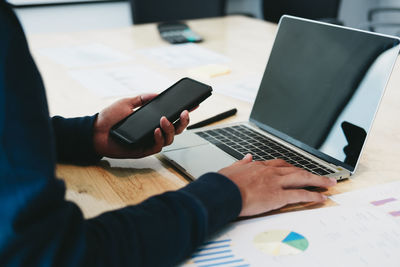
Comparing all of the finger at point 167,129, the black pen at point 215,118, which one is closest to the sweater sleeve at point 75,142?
the finger at point 167,129

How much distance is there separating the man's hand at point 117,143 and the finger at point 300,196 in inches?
9.5

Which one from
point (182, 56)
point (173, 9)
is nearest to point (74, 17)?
point (173, 9)

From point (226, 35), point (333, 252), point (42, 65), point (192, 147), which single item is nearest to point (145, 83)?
point (42, 65)

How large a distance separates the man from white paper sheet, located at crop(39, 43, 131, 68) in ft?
3.19

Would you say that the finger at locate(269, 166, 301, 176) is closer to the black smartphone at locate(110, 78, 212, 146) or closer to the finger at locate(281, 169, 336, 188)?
the finger at locate(281, 169, 336, 188)

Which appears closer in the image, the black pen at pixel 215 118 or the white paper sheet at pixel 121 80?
the black pen at pixel 215 118

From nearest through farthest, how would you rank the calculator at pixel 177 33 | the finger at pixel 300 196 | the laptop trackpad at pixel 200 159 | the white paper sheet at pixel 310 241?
1. the white paper sheet at pixel 310 241
2. the finger at pixel 300 196
3. the laptop trackpad at pixel 200 159
4. the calculator at pixel 177 33

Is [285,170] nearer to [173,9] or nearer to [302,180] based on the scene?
[302,180]

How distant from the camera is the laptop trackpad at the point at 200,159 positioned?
755 mm

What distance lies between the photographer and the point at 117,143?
799 millimetres

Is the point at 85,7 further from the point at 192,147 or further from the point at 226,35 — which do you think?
the point at 192,147

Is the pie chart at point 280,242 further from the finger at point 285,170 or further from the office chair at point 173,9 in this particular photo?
the office chair at point 173,9

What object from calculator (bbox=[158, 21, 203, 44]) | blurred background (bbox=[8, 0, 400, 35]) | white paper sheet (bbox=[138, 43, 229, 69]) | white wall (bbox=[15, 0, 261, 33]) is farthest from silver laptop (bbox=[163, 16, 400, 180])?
white wall (bbox=[15, 0, 261, 33])

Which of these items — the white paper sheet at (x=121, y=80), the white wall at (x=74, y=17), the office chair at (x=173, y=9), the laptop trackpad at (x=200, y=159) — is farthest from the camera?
the white wall at (x=74, y=17)
